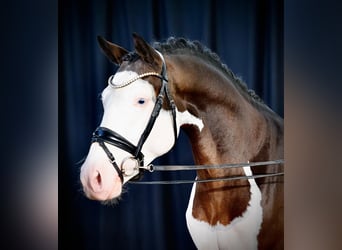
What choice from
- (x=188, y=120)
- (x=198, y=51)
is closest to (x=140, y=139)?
(x=188, y=120)

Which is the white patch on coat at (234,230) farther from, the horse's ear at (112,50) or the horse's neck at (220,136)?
the horse's ear at (112,50)

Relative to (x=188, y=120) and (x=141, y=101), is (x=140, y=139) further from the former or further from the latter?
(x=188, y=120)

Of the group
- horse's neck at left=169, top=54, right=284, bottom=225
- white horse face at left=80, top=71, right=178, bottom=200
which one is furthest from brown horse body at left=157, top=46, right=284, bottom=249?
white horse face at left=80, top=71, right=178, bottom=200

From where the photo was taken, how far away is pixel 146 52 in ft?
5.00

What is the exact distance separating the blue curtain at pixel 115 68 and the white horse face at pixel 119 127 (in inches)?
9.4

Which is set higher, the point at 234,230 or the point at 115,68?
the point at 115,68

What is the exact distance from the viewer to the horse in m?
1.47

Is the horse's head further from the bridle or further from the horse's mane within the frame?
the horse's mane

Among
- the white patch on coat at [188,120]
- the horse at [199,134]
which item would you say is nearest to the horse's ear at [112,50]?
the horse at [199,134]

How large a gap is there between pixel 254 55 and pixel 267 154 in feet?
1.50

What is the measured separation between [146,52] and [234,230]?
0.86 meters

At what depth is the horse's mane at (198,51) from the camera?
1.66 m

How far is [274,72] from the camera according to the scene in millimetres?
1797
